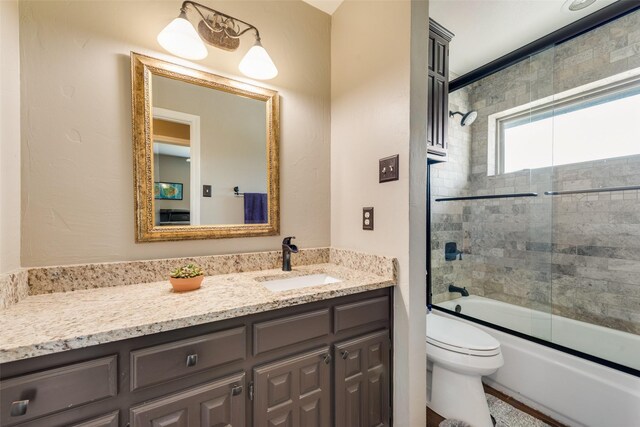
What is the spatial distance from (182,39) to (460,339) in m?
2.20

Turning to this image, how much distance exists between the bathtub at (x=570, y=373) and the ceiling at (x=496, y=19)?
2.23m

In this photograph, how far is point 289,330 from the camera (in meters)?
1.00

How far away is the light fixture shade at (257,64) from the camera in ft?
4.49

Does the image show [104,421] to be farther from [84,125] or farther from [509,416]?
[509,416]

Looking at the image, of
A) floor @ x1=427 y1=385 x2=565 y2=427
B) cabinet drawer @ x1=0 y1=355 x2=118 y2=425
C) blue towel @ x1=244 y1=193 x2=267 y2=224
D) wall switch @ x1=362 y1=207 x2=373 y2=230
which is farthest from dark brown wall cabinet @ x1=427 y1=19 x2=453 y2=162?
cabinet drawer @ x1=0 y1=355 x2=118 y2=425

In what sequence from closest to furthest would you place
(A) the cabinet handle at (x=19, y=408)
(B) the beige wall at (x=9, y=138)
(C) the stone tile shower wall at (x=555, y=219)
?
(A) the cabinet handle at (x=19, y=408)
(B) the beige wall at (x=9, y=138)
(C) the stone tile shower wall at (x=555, y=219)

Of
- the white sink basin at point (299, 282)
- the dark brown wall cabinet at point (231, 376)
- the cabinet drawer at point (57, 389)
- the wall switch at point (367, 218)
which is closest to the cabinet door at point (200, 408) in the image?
the dark brown wall cabinet at point (231, 376)

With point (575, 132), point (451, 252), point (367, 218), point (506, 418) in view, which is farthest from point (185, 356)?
point (575, 132)

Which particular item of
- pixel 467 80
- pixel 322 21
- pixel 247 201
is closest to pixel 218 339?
pixel 247 201

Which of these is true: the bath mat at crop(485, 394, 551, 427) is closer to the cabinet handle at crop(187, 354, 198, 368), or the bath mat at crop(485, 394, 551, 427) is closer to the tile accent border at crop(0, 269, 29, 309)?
the cabinet handle at crop(187, 354, 198, 368)

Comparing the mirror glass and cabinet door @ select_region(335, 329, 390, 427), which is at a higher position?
the mirror glass

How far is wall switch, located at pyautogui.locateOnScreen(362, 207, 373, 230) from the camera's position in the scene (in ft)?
4.65

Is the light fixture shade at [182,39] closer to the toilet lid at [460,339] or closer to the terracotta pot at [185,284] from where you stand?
the terracotta pot at [185,284]

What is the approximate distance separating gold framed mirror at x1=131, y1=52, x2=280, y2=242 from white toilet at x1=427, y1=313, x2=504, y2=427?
1244 mm
